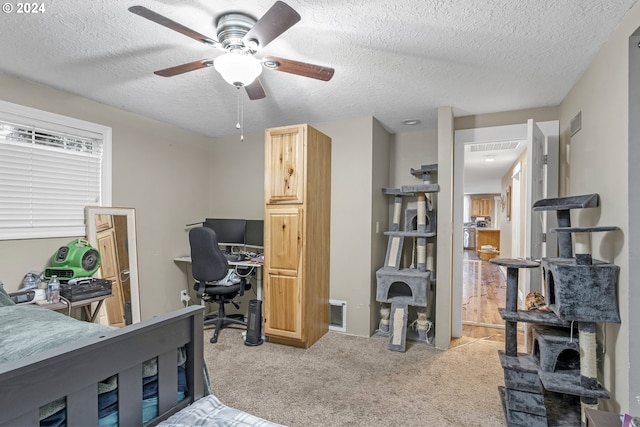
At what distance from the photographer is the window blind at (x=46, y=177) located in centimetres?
253

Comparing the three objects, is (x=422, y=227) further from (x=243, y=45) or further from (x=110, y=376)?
(x=110, y=376)

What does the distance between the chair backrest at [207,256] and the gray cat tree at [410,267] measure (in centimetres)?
160

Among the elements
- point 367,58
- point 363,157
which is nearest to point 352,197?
point 363,157

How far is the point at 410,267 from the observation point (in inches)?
144

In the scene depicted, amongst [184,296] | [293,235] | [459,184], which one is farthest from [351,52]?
[184,296]

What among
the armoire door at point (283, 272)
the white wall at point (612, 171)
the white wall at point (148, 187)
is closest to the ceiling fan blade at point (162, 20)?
the armoire door at point (283, 272)

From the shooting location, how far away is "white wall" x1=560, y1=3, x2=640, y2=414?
1.69 m

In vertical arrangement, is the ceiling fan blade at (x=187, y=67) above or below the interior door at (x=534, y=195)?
above

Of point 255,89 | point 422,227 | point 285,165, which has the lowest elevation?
point 422,227

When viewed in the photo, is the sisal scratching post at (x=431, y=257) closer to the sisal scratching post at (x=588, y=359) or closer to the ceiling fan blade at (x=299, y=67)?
the sisal scratching post at (x=588, y=359)

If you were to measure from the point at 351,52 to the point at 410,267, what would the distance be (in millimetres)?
2377

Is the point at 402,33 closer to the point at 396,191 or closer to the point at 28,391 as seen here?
the point at 396,191

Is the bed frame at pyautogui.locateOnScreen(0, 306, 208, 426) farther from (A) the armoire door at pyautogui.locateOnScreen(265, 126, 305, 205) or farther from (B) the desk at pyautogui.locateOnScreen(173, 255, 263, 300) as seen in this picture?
(B) the desk at pyautogui.locateOnScreen(173, 255, 263, 300)

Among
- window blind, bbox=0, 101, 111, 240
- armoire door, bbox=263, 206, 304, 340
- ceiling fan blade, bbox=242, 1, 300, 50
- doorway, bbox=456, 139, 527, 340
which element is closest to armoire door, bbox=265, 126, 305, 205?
armoire door, bbox=263, 206, 304, 340
